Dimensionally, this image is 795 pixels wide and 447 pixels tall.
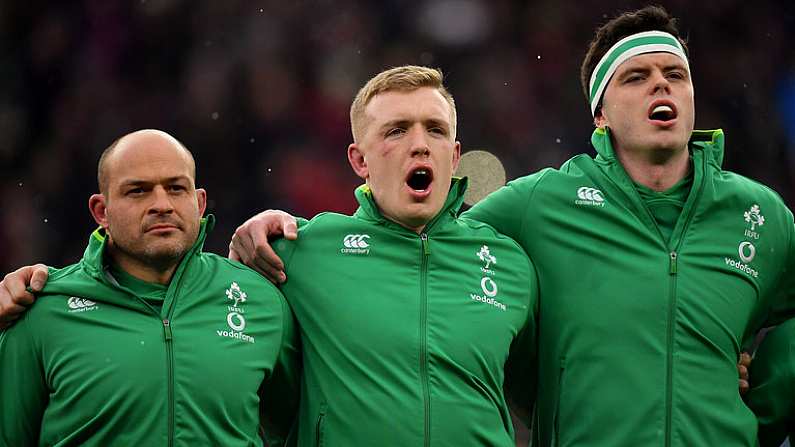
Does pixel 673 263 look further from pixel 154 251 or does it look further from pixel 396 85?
pixel 154 251

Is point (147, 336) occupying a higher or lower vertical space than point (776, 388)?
higher

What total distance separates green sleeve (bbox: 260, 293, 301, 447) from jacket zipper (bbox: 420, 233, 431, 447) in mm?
458

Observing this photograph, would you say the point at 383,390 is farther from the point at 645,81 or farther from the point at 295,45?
the point at 295,45

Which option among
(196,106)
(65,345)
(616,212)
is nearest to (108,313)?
(65,345)

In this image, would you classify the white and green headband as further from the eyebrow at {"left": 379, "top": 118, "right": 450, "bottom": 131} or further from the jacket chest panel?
the jacket chest panel

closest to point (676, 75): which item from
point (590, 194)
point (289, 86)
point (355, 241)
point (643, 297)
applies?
point (590, 194)

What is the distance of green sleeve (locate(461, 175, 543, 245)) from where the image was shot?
438cm

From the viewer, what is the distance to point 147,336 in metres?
3.67

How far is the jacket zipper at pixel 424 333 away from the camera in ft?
12.3

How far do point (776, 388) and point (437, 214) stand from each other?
138 cm

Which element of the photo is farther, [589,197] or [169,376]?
[589,197]

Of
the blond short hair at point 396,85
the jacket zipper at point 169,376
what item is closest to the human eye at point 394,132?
the blond short hair at point 396,85

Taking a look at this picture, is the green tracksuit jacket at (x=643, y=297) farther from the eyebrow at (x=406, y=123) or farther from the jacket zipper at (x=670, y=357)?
the eyebrow at (x=406, y=123)

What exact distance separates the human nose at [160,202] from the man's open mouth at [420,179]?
829 millimetres
